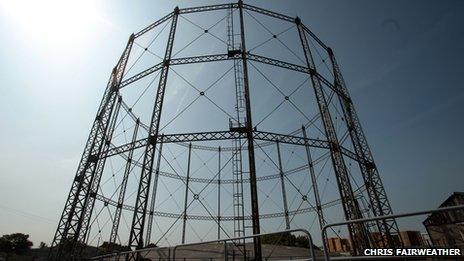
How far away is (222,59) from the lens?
1402cm

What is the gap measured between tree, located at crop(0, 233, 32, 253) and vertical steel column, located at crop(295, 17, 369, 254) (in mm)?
41760

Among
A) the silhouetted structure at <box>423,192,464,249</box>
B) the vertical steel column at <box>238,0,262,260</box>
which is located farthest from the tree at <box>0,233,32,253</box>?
the silhouetted structure at <box>423,192,464,249</box>

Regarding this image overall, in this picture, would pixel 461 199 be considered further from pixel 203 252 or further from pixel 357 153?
pixel 203 252

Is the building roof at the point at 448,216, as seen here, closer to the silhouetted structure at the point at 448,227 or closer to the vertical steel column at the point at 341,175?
the silhouetted structure at the point at 448,227

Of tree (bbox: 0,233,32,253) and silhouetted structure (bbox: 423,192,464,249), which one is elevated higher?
tree (bbox: 0,233,32,253)

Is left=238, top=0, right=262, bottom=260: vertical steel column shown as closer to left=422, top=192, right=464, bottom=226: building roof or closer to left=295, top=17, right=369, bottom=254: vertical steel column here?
left=295, top=17, right=369, bottom=254: vertical steel column

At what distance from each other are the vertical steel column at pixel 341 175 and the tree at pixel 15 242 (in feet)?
137

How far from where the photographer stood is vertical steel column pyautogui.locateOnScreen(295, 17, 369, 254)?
12.2 meters

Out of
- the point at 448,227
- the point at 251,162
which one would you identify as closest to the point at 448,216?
the point at 448,227

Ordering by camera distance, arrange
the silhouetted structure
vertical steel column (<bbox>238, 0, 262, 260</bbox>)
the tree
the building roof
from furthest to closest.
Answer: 1. the tree
2. the building roof
3. the silhouetted structure
4. vertical steel column (<bbox>238, 0, 262, 260</bbox>)

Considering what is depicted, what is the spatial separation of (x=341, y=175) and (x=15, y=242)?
4441cm

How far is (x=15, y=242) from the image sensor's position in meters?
37.9

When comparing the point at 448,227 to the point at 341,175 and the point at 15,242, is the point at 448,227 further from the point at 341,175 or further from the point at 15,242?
the point at 15,242

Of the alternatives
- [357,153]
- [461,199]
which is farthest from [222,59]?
[461,199]
